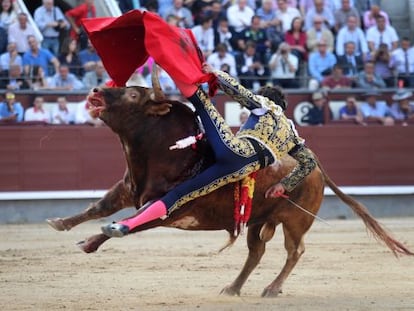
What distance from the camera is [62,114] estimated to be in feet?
41.6

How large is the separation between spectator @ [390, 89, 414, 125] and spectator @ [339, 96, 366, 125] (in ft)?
1.63

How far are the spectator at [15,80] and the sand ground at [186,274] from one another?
200 cm

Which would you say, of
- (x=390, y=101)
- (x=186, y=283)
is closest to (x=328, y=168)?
(x=390, y=101)

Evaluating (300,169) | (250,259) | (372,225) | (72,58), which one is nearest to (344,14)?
(72,58)

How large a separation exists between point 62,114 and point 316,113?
325cm

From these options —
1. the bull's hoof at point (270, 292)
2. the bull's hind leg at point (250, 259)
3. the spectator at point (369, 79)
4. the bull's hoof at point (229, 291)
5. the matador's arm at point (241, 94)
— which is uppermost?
the matador's arm at point (241, 94)

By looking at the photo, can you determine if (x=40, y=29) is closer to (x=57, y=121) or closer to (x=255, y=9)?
(x=57, y=121)

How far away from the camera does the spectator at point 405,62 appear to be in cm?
1408

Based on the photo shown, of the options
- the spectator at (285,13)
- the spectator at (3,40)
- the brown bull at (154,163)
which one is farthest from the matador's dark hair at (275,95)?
the spectator at (285,13)

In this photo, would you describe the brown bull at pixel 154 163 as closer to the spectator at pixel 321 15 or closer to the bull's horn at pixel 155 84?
the bull's horn at pixel 155 84

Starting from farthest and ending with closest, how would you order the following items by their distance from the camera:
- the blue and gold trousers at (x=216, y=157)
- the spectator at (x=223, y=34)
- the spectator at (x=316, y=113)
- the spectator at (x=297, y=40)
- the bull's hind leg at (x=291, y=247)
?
1. the spectator at (x=297, y=40)
2. the spectator at (x=223, y=34)
3. the spectator at (x=316, y=113)
4. the bull's hind leg at (x=291, y=247)
5. the blue and gold trousers at (x=216, y=157)

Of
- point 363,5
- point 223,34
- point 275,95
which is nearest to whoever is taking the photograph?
point 275,95

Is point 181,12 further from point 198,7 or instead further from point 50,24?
point 50,24

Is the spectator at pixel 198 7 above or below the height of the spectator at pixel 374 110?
above
